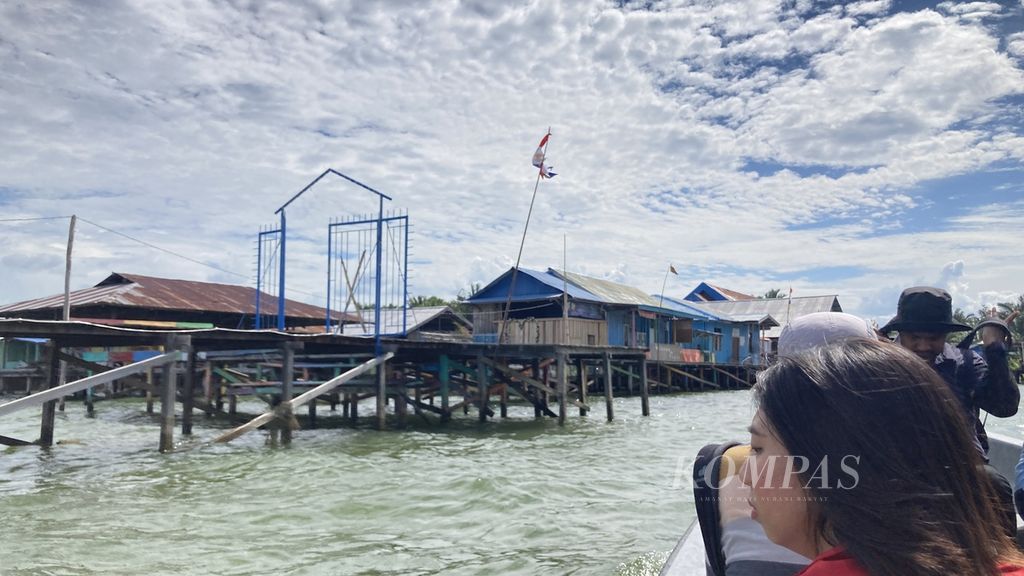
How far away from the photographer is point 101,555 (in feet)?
18.3

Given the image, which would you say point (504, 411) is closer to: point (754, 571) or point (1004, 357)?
point (1004, 357)

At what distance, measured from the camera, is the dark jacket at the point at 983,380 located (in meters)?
2.91

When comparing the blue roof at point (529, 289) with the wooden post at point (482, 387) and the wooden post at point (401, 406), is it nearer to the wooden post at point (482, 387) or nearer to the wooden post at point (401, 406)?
the wooden post at point (482, 387)

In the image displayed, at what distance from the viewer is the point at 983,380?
294 centimetres

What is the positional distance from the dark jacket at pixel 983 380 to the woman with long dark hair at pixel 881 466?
2243 mm

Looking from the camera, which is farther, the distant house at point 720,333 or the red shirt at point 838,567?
the distant house at point 720,333

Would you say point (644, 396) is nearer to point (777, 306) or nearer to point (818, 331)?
point (818, 331)

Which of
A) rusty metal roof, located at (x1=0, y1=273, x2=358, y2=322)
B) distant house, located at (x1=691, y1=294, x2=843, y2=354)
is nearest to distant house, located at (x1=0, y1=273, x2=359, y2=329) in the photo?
rusty metal roof, located at (x1=0, y1=273, x2=358, y2=322)

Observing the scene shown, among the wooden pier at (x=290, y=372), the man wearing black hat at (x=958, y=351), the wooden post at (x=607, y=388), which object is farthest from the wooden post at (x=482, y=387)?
the man wearing black hat at (x=958, y=351)

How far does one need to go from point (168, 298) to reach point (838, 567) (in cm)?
2469

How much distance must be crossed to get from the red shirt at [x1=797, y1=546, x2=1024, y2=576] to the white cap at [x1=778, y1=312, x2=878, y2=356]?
771 millimetres

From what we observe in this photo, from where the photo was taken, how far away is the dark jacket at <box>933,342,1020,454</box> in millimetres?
2908

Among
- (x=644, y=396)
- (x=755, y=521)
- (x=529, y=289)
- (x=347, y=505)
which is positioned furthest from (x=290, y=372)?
(x=529, y=289)

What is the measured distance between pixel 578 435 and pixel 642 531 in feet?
24.0
